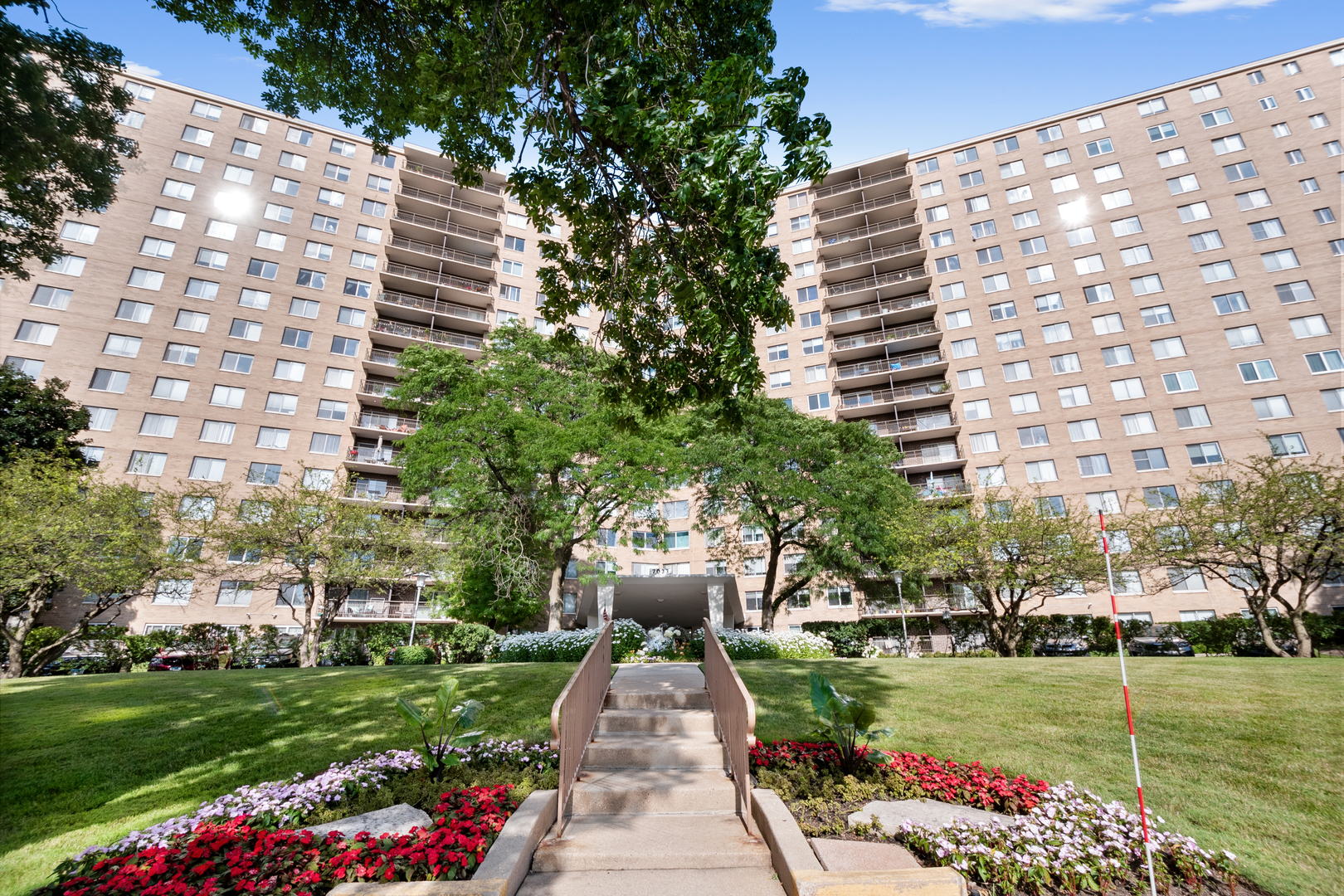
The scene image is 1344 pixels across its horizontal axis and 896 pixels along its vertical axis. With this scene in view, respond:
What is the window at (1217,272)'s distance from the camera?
36.9 m

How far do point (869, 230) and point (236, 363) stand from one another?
163ft

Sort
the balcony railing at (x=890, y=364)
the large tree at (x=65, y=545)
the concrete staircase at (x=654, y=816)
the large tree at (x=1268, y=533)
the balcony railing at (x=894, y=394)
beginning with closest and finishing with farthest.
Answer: the concrete staircase at (x=654, y=816) < the large tree at (x=65, y=545) < the large tree at (x=1268, y=533) < the balcony railing at (x=894, y=394) < the balcony railing at (x=890, y=364)

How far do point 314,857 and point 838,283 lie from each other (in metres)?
51.4

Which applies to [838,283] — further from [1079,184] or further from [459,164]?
[459,164]

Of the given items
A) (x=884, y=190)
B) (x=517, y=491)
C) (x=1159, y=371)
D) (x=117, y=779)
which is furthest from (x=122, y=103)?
(x=884, y=190)

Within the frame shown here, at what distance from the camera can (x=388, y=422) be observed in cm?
4097

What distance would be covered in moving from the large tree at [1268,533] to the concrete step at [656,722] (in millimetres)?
23312

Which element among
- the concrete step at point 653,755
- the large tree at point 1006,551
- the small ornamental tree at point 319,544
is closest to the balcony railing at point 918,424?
the large tree at point 1006,551

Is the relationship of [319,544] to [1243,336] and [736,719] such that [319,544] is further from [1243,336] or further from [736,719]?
[1243,336]

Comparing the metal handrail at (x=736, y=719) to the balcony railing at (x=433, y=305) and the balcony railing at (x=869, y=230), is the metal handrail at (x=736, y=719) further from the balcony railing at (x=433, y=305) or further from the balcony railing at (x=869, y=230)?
the balcony railing at (x=869, y=230)

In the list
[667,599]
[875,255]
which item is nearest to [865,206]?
[875,255]

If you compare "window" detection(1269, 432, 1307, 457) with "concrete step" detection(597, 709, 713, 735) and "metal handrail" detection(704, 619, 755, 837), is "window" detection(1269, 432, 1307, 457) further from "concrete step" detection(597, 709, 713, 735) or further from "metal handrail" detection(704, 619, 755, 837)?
"concrete step" detection(597, 709, 713, 735)

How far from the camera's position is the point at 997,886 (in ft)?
15.5

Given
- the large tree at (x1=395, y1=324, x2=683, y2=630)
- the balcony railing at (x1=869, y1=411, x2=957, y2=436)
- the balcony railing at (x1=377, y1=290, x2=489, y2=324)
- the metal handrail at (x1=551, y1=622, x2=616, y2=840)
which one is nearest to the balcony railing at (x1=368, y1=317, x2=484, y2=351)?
the balcony railing at (x1=377, y1=290, x2=489, y2=324)
